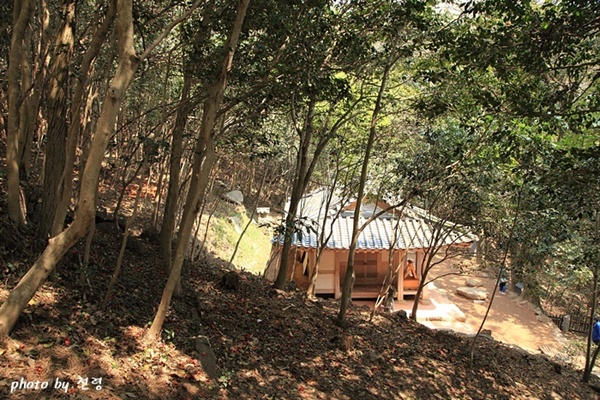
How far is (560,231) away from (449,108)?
4.63 meters

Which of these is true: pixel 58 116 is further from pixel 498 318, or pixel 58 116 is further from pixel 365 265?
pixel 498 318

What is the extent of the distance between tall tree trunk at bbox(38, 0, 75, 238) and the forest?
2 centimetres

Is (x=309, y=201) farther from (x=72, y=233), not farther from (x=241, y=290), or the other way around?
(x=72, y=233)

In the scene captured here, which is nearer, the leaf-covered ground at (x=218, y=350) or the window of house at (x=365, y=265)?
the leaf-covered ground at (x=218, y=350)

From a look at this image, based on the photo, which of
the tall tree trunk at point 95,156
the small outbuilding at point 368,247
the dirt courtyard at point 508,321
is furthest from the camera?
the dirt courtyard at point 508,321

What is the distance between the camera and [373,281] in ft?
58.2

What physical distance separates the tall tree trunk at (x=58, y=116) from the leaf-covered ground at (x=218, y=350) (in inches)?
26.3

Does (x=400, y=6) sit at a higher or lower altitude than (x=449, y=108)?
higher

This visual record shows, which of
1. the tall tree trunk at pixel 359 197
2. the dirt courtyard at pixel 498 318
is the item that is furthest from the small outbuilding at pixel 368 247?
the tall tree trunk at pixel 359 197

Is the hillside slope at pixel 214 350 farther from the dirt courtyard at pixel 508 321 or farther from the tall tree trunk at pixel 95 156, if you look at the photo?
the dirt courtyard at pixel 508 321

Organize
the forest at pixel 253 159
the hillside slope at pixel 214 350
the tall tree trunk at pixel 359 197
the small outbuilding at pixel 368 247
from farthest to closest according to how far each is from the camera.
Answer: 1. the small outbuilding at pixel 368 247
2. the tall tree trunk at pixel 359 197
3. the forest at pixel 253 159
4. the hillside slope at pixel 214 350

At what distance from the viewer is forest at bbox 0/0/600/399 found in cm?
441

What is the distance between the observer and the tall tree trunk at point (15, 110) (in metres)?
5.08

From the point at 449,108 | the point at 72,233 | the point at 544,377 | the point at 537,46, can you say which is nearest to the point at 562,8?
the point at 537,46
